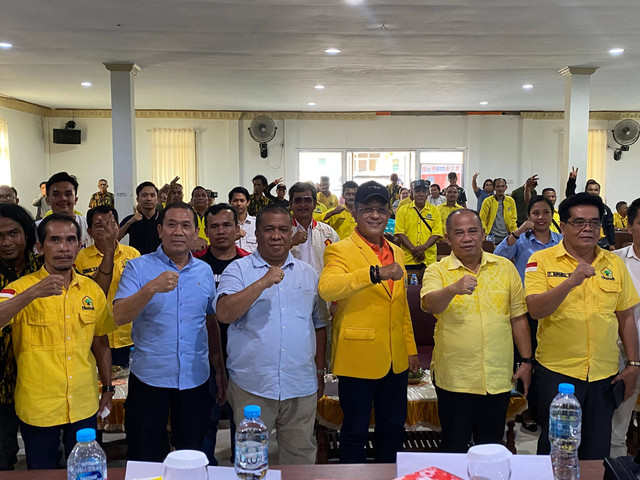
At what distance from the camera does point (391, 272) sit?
2162 millimetres

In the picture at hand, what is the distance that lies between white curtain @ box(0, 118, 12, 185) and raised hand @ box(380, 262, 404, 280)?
10.9 meters

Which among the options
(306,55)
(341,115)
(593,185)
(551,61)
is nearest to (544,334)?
(593,185)

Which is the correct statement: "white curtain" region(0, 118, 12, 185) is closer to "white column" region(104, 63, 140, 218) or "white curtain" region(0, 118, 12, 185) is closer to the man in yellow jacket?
"white column" region(104, 63, 140, 218)

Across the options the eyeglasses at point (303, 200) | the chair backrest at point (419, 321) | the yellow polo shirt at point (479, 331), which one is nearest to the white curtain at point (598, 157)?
the chair backrest at point (419, 321)

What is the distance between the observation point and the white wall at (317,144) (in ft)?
43.1

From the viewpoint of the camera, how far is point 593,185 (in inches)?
261

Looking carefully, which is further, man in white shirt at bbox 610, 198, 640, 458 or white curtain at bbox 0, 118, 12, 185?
white curtain at bbox 0, 118, 12, 185

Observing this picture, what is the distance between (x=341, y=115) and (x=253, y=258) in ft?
37.7

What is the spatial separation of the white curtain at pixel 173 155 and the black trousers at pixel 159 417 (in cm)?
1130

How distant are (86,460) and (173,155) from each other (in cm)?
1244

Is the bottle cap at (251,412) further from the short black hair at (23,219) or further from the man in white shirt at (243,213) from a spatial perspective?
the man in white shirt at (243,213)

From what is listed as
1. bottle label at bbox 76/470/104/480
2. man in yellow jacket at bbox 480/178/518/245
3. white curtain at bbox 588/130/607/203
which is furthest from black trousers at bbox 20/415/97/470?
white curtain at bbox 588/130/607/203

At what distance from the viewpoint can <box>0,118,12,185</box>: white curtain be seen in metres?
11.0

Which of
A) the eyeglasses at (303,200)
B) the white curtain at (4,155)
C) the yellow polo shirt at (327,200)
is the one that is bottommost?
the eyeglasses at (303,200)
